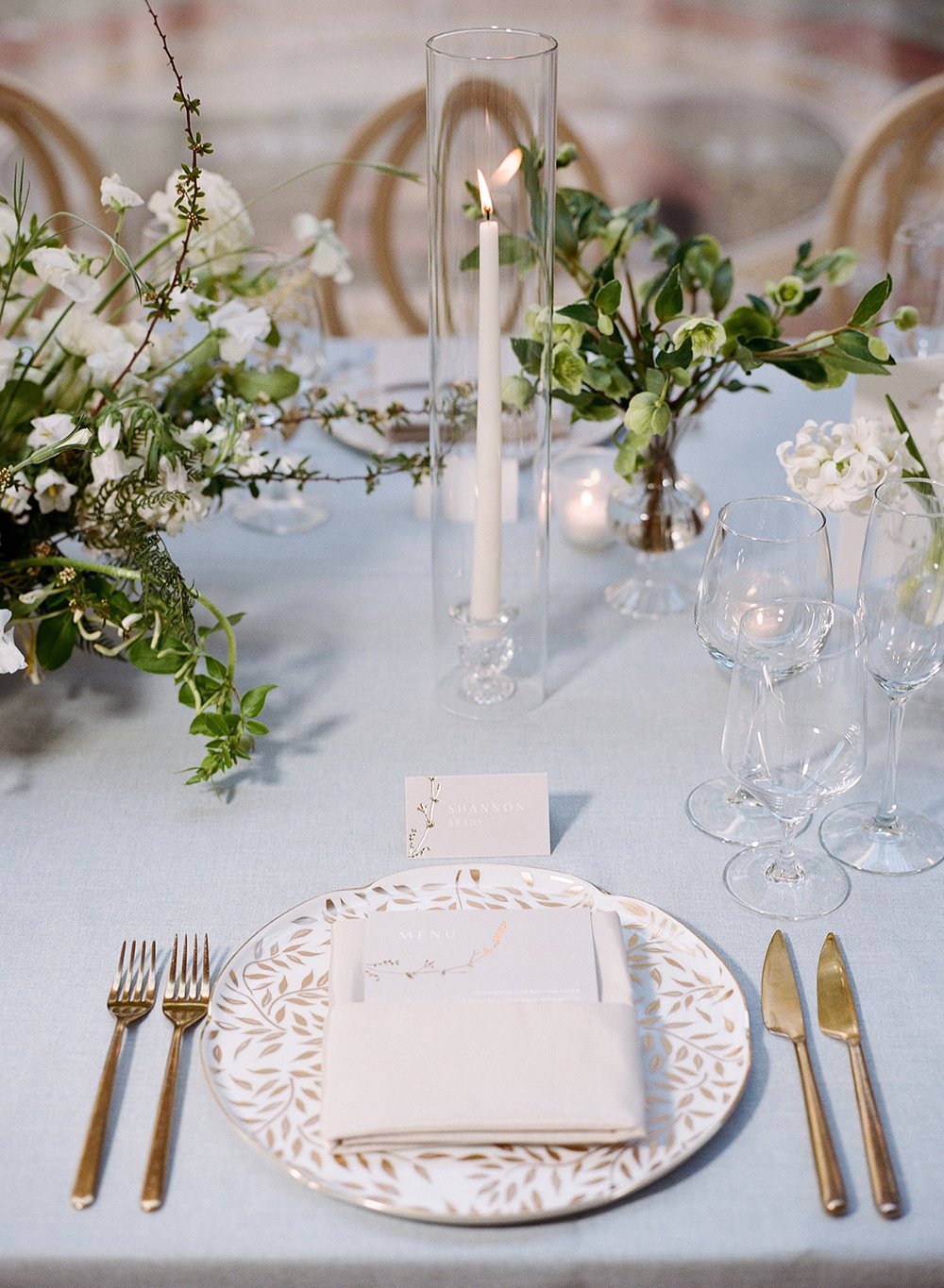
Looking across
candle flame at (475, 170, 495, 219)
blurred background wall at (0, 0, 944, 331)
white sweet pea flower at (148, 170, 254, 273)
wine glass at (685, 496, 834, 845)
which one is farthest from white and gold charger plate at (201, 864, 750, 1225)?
blurred background wall at (0, 0, 944, 331)

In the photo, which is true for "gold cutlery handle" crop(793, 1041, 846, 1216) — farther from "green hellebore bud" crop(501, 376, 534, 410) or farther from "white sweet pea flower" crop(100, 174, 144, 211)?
"white sweet pea flower" crop(100, 174, 144, 211)

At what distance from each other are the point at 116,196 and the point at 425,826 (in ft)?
1.86

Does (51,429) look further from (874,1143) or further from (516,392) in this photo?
(874,1143)

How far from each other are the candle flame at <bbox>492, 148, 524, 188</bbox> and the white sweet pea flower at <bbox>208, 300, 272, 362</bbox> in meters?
0.26

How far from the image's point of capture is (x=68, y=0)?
314 cm

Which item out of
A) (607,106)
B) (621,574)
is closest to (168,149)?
(607,106)

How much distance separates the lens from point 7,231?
1.06m

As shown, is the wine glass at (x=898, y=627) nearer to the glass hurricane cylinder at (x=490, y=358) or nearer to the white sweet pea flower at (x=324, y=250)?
the glass hurricane cylinder at (x=490, y=358)

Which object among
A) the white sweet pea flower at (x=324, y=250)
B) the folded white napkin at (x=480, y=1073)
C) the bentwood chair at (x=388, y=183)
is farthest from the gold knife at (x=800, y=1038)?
the bentwood chair at (x=388, y=183)

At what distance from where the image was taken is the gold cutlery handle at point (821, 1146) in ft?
2.26

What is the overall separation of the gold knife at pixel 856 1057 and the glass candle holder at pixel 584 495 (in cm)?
59

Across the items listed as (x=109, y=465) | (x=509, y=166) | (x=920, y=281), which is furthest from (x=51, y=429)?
(x=920, y=281)

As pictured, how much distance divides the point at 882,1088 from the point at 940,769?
362 mm

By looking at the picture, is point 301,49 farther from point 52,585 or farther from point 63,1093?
point 63,1093
